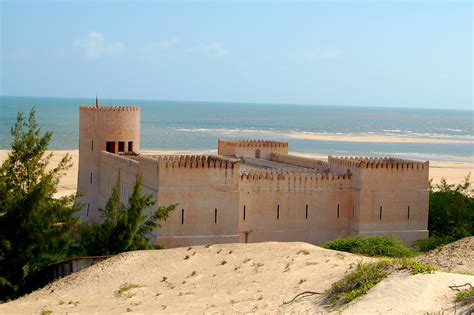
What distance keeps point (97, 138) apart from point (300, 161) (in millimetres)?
7746

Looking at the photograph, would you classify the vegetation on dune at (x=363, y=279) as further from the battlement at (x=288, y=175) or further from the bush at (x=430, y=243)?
the battlement at (x=288, y=175)

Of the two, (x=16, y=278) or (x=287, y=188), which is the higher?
(x=287, y=188)

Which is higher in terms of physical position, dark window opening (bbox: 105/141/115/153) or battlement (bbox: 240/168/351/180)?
dark window opening (bbox: 105/141/115/153)

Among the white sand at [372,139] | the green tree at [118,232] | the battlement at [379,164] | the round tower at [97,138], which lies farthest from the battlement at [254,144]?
the white sand at [372,139]

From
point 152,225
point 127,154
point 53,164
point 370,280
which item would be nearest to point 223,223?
point 152,225

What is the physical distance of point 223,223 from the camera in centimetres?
2612

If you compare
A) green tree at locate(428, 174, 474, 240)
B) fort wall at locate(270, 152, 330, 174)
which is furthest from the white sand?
green tree at locate(428, 174, 474, 240)

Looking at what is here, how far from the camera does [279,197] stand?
27.2 meters

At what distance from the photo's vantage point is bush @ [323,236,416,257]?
2214 cm

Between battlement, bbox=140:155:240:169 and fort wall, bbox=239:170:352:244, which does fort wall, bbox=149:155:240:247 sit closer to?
battlement, bbox=140:155:240:169

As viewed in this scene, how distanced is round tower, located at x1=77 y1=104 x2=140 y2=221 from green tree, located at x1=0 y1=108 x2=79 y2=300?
33.4ft

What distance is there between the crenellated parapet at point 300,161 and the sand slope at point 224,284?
1030cm

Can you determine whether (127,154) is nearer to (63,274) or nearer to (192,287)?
(63,274)

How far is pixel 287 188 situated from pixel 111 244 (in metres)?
7.25
